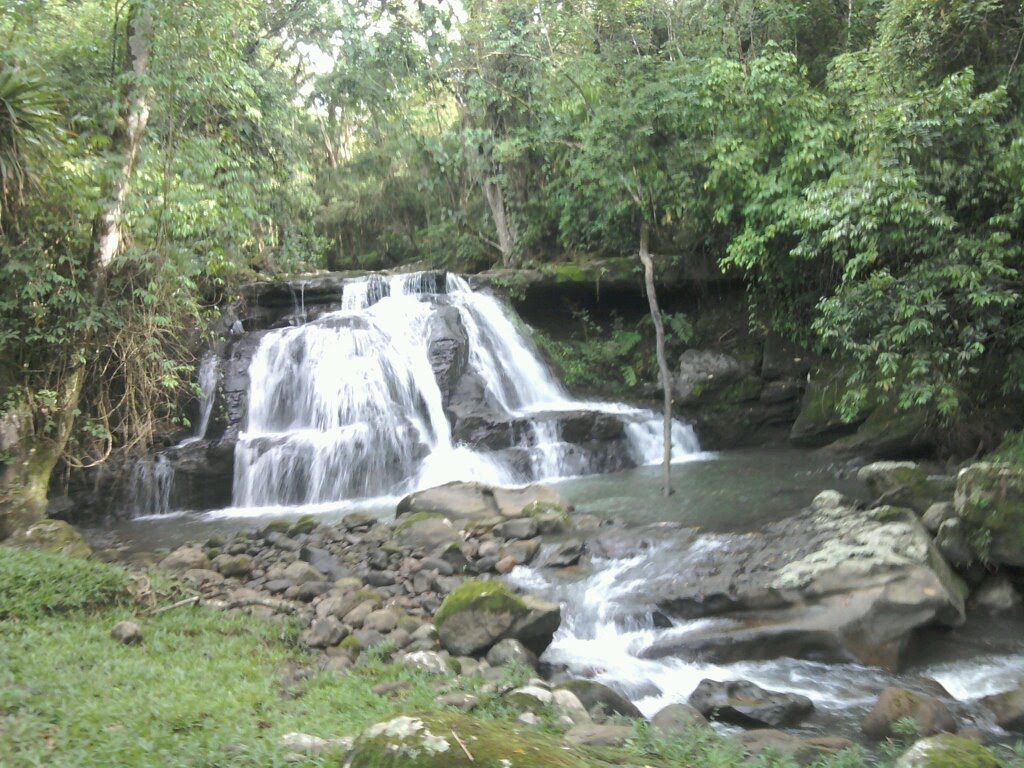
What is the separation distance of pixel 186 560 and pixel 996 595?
326 inches

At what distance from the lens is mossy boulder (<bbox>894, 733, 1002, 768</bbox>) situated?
3826mm

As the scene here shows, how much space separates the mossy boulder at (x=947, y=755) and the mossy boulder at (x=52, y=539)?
8.28 metres

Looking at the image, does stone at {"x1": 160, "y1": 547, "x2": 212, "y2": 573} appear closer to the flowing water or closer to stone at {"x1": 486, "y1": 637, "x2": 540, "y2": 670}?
the flowing water

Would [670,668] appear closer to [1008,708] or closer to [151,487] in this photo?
[1008,708]

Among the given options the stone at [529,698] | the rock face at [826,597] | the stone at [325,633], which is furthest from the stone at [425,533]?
the stone at [529,698]

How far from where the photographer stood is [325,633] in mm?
6613

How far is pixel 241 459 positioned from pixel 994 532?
10.9 m

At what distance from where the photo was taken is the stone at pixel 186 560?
8.90 m

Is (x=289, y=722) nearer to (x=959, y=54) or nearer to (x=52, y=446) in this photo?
(x=52, y=446)

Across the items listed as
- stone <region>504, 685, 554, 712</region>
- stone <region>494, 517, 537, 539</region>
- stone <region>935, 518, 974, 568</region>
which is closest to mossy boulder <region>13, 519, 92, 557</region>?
stone <region>494, 517, 537, 539</region>

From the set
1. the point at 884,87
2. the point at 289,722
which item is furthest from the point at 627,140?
the point at 289,722

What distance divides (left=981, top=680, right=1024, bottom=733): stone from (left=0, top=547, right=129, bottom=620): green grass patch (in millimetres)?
6465

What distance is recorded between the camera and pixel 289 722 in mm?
4379

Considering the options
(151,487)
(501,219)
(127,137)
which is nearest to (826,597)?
(127,137)
